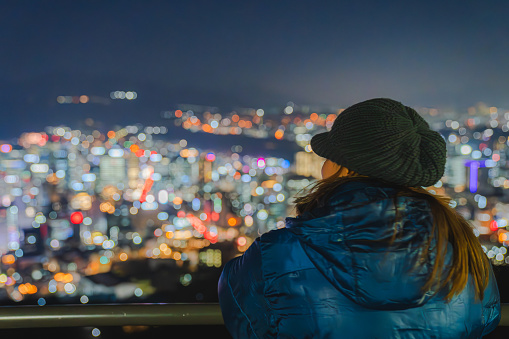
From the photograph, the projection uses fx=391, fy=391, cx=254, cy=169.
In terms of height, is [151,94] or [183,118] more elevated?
[151,94]

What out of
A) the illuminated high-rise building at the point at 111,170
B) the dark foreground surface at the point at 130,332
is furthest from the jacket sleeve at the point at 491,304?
the illuminated high-rise building at the point at 111,170

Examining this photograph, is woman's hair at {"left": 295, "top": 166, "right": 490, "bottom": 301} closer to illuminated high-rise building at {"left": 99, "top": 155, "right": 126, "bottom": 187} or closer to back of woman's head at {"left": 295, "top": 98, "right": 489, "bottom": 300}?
back of woman's head at {"left": 295, "top": 98, "right": 489, "bottom": 300}

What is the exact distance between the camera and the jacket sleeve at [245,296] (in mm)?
658

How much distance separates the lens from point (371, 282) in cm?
61

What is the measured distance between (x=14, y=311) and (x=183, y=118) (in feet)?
67.0

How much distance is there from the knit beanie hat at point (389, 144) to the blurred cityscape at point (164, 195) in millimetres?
5515

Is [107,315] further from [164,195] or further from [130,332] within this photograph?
[164,195]

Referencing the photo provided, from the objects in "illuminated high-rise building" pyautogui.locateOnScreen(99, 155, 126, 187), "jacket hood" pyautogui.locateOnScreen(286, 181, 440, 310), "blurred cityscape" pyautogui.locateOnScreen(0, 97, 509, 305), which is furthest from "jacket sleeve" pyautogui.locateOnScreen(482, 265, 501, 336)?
"illuminated high-rise building" pyautogui.locateOnScreen(99, 155, 126, 187)

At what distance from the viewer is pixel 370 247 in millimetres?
615

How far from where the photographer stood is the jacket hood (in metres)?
0.61

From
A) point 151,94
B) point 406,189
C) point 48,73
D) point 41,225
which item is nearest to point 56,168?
point 41,225

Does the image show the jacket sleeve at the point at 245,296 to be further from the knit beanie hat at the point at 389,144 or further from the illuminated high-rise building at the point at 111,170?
the illuminated high-rise building at the point at 111,170

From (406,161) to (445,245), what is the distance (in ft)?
0.51

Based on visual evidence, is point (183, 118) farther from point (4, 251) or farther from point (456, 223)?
point (456, 223)
